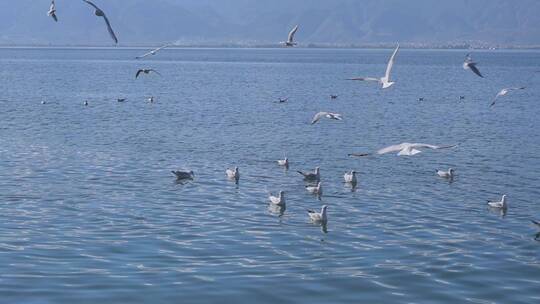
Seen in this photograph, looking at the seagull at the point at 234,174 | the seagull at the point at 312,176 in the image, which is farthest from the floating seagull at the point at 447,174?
the seagull at the point at 234,174

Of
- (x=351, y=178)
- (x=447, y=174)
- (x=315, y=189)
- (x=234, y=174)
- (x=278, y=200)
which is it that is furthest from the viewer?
(x=447, y=174)

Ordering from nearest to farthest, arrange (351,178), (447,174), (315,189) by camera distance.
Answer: (315,189)
(351,178)
(447,174)

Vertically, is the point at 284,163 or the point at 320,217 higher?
the point at 284,163

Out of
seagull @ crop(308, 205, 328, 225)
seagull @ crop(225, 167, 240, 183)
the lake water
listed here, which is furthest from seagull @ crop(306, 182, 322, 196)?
seagull @ crop(308, 205, 328, 225)

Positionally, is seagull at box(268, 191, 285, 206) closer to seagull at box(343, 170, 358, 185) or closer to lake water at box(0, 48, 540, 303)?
lake water at box(0, 48, 540, 303)

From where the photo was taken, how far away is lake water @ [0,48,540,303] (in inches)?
797

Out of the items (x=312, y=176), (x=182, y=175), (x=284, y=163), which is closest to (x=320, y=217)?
(x=312, y=176)

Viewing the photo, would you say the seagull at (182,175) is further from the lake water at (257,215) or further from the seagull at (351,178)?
the seagull at (351,178)

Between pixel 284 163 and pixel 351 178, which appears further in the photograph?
pixel 284 163

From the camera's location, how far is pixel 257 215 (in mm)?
27938

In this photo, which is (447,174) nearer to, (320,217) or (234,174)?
(234,174)

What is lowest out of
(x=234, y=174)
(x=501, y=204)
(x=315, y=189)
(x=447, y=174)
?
(x=501, y=204)

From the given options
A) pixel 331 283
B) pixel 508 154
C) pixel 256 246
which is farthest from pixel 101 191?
pixel 508 154

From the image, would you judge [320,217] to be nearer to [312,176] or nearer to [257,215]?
[257,215]
